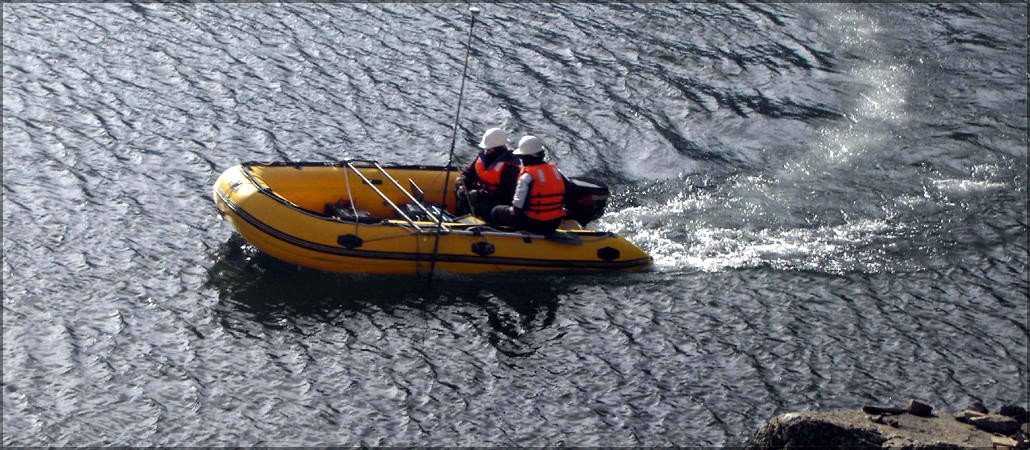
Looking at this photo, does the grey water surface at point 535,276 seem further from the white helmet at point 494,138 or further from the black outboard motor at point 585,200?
the white helmet at point 494,138

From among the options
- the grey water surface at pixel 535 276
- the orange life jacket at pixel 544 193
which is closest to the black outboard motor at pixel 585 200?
the grey water surface at pixel 535 276

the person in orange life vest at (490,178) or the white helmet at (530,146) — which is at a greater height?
the white helmet at (530,146)

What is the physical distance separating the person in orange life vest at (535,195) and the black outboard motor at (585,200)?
61 centimetres

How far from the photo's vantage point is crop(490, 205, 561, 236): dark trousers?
13039 mm

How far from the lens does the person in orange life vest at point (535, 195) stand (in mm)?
12836

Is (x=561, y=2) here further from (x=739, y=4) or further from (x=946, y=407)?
(x=946, y=407)

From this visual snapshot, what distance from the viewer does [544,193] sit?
42.2 ft

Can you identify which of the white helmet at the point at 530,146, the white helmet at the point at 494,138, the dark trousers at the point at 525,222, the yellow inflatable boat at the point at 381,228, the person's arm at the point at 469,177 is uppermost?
the white helmet at the point at 530,146

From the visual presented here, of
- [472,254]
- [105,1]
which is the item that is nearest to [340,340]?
[472,254]

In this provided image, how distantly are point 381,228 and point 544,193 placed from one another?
1.88 m

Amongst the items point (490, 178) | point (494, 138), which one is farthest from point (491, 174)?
point (494, 138)

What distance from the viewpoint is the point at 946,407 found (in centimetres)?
1100

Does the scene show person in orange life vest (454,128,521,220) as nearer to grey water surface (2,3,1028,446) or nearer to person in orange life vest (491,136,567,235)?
person in orange life vest (491,136,567,235)

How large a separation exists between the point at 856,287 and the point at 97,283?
336 inches
